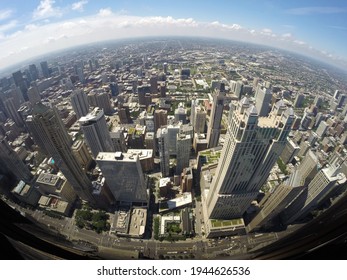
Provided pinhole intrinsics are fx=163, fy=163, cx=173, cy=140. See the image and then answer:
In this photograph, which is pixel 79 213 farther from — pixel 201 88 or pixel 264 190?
pixel 201 88

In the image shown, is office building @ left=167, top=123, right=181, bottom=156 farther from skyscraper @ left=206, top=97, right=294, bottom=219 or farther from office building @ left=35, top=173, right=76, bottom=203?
office building @ left=35, top=173, right=76, bottom=203

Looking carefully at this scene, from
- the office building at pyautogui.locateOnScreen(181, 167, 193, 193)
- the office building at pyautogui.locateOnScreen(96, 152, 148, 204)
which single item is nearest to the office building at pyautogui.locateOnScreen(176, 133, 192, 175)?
the office building at pyautogui.locateOnScreen(181, 167, 193, 193)

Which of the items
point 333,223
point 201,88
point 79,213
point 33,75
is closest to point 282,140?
point 333,223

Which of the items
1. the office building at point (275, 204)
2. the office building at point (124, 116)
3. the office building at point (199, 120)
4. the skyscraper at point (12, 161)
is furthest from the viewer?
the office building at point (124, 116)

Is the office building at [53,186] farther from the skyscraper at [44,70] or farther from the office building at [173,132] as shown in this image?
the skyscraper at [44,70]

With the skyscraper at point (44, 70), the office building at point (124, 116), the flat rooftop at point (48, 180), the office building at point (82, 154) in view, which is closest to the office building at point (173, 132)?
the office building at point (82, 154)
